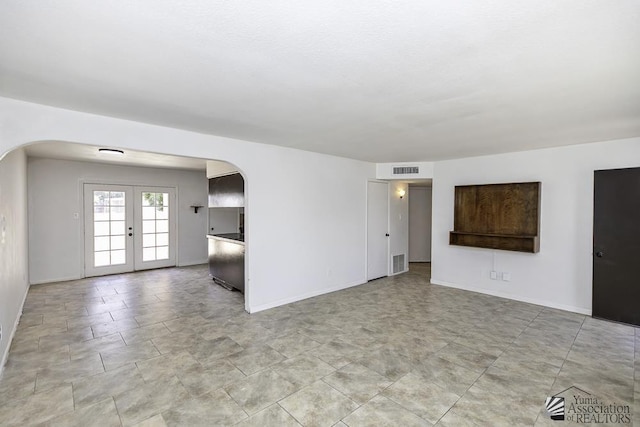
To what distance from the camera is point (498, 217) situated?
4824mm

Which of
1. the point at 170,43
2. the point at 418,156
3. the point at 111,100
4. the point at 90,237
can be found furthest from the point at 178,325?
the point at 418,156

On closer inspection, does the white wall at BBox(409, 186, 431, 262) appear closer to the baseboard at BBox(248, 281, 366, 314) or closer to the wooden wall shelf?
the wooden wall shelf

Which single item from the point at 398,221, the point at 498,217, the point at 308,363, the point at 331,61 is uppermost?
the point at 331,61

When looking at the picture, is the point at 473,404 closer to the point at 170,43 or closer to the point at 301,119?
the point at 301,119

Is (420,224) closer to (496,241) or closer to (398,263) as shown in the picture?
(398,263)

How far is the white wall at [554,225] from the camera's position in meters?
4.20

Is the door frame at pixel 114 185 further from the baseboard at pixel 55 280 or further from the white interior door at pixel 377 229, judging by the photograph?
the white interior door at pixel 377 229

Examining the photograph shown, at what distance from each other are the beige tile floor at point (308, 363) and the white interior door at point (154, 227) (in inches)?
94.5

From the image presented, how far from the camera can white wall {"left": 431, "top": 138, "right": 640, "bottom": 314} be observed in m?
4.20

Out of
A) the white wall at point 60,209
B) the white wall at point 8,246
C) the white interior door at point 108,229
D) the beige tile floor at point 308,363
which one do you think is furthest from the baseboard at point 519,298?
the white wall at point 60,209

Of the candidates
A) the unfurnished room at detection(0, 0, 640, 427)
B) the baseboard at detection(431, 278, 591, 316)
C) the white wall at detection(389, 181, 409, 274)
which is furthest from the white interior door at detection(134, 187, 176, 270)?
the baseboard at detection(431, 278, 591, 316)

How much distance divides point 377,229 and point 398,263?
1141mm

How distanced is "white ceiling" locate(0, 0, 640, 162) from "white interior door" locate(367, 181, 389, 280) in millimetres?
2924

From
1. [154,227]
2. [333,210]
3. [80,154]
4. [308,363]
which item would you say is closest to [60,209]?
[80,154]
